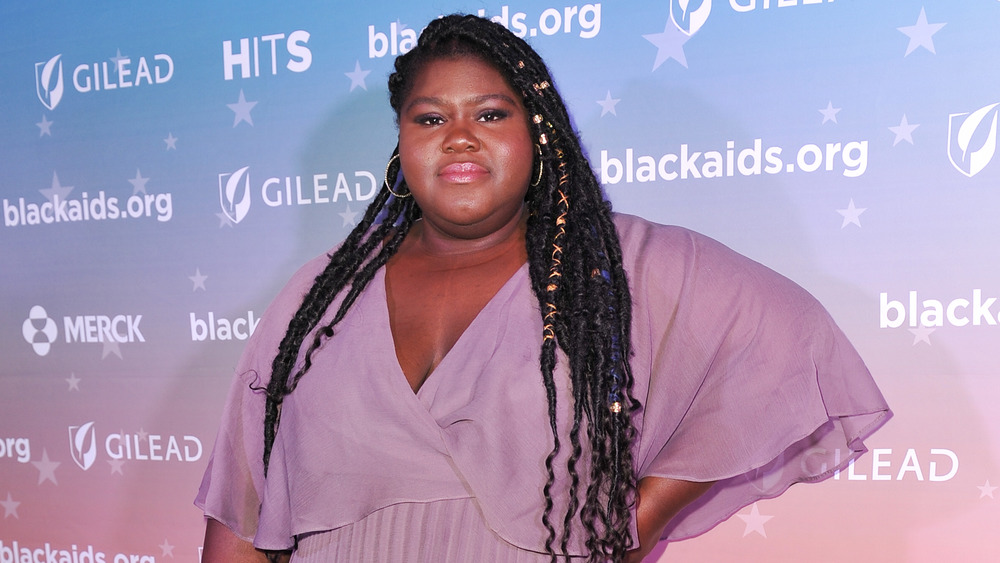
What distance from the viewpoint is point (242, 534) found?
5.47ft

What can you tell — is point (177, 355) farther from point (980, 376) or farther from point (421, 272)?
point (980, 376)

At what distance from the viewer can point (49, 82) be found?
234cm

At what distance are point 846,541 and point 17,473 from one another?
2261 mm

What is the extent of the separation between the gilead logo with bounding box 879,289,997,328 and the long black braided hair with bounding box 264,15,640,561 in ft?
2.02

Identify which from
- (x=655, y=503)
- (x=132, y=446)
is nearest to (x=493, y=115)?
(x=655, y=503)

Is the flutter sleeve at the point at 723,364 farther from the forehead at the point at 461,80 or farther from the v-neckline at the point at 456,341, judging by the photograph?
the forehead at the point at 461,80

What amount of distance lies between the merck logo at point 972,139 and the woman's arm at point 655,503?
33.0 inches

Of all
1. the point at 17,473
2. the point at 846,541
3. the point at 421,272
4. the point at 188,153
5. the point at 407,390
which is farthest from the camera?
the point at 17,473

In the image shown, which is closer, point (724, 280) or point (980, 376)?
point (724, 280)

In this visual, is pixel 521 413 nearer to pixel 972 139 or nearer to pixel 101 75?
pixel 972 139

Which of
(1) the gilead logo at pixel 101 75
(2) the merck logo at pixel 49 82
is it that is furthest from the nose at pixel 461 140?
(2) the merck logo at pixel 49 82

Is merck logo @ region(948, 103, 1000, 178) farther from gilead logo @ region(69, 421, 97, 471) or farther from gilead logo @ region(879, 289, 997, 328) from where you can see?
gilead logo @ region(69, 421, 97, 471)

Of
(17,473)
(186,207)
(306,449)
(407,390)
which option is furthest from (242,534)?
(17,473)

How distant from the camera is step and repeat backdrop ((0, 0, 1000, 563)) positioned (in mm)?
1686
